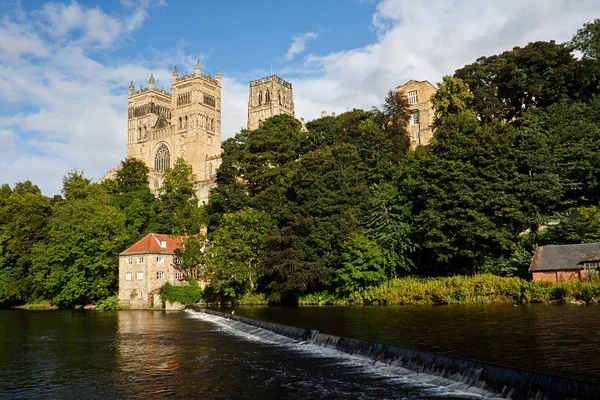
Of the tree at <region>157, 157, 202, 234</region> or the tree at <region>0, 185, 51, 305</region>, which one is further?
the tree at <region>0, 185, 51, 305</region>

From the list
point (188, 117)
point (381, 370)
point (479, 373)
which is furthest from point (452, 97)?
point (188, 117)

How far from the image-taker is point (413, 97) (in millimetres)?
71562

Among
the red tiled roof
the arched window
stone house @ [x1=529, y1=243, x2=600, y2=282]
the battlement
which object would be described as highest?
the battlement

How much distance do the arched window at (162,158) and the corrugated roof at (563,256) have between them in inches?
3957

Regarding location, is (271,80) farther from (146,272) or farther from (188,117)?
(146,272)

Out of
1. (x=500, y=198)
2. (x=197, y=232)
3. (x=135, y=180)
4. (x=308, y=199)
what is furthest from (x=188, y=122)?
(x=500, y=198)

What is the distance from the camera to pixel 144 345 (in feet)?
78.6

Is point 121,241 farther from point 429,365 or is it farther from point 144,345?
point 429,365

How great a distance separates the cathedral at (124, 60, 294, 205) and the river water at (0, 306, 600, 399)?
89.7m

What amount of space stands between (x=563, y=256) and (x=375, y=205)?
16226 mm

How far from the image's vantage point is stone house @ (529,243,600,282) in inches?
1328

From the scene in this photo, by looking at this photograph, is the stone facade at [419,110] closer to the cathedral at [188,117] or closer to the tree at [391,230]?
the tree at [391,230]

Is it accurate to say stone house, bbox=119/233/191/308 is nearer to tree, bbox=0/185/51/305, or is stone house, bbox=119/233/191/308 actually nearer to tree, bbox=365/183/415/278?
tree, bbox=0/185/51/305

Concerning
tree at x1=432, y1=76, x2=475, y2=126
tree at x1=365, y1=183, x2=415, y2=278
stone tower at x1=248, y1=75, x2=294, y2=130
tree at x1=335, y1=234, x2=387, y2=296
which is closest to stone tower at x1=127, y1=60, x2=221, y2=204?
stone tower at x1=248, y1=75, x2=294, y2=130
